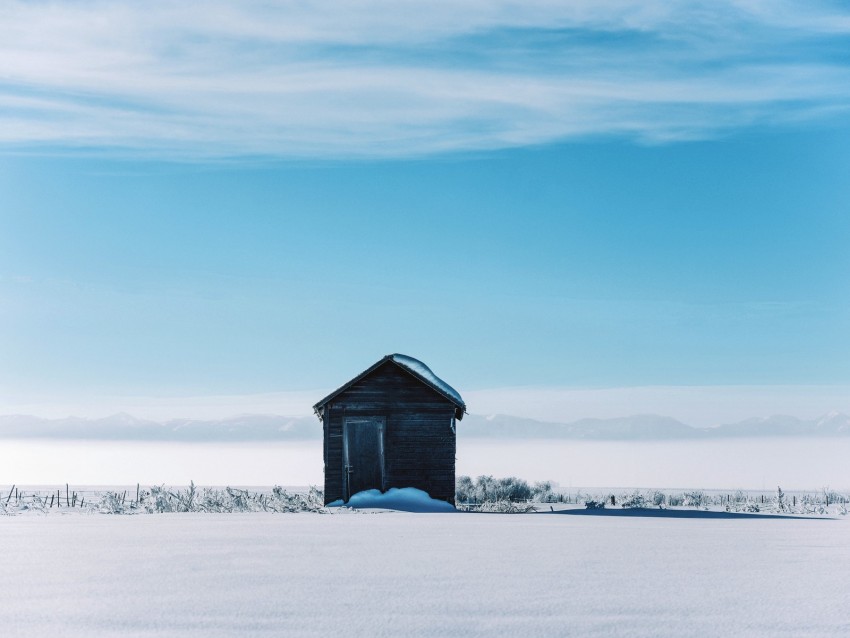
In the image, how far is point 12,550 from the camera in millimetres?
13594

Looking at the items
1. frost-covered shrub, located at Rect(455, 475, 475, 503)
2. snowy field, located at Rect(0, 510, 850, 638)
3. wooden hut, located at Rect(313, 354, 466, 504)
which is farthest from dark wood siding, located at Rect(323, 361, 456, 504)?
snowy field, located at Rect(0, 510, 850, 638)

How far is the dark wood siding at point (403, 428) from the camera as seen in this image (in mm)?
31000

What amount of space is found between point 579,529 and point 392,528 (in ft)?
12.4

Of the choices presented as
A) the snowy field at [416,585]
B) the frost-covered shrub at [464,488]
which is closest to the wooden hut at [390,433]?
the frost-covered shrub at [464,488]

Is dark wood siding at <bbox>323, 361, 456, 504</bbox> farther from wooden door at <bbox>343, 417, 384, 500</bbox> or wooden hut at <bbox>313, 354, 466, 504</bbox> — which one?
wooden door at <bbox>343, 417, 384, 500</bbox>

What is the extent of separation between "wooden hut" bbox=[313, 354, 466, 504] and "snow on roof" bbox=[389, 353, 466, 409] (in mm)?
54

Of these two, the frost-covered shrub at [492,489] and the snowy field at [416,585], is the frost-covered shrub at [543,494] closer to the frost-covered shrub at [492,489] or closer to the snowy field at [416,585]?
the frost-covered shrub at [492,489]

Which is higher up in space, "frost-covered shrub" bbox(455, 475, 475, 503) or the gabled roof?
the gabled roof

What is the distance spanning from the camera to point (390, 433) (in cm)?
3100

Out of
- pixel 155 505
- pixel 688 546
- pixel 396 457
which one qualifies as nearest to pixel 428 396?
pixel 396 457

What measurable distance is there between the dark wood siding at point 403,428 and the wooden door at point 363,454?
176 mm

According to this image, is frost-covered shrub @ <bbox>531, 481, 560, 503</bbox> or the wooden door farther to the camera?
frost-covered shrub @ <bbox>531, 481, 560, 503</bbox>

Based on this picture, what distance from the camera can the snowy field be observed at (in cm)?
770

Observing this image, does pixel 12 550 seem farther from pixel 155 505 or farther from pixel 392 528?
pixel 155 505
